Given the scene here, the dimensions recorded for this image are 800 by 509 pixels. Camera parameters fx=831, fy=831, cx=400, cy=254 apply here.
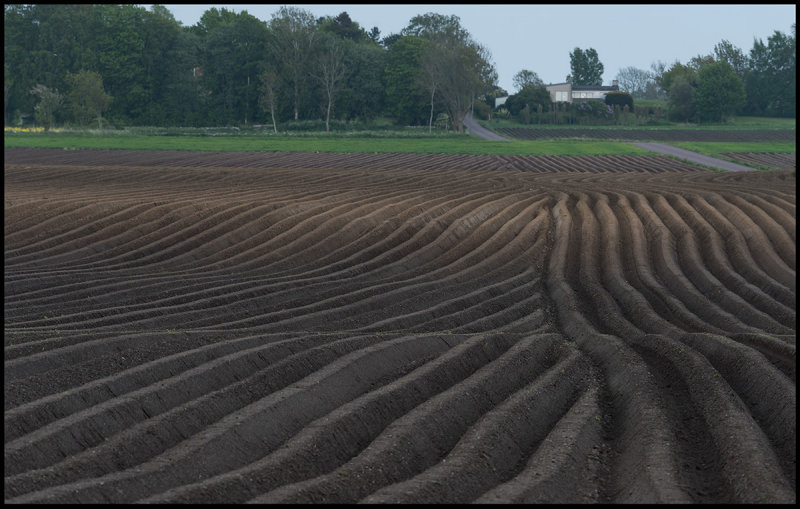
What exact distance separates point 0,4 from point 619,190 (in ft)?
68.5

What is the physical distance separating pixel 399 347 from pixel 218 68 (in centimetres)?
7286

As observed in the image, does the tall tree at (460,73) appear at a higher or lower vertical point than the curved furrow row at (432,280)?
Result: higher

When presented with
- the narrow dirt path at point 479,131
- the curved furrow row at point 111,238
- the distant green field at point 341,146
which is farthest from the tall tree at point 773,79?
the curved furrow row at point 111,238

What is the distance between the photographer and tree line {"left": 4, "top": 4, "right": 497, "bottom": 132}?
245 ft

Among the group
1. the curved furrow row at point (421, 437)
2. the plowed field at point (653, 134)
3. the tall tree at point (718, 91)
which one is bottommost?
the curved furrow row at point (421, 437)

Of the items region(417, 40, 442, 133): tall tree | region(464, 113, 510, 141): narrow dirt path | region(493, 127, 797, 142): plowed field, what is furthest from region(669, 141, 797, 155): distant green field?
region(417, 40, 442, 133): tall tree

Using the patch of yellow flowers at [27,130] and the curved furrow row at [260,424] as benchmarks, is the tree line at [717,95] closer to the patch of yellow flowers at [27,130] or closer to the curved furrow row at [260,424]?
the patch of yellow flowers at [27,130]

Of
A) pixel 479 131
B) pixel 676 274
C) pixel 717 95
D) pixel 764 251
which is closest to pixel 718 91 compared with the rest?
pixel 717 95

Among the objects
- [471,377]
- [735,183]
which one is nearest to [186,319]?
[471,377]

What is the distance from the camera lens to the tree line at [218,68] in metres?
74.7

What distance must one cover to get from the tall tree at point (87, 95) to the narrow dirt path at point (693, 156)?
142ft

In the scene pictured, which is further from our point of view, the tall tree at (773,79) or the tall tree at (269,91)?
the tall tree at (773,79)

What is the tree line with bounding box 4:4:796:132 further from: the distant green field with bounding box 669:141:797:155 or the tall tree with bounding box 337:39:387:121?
the distant green field with bounding box 669:141:797:155

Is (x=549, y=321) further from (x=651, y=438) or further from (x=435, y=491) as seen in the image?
(x=435, y=491)
